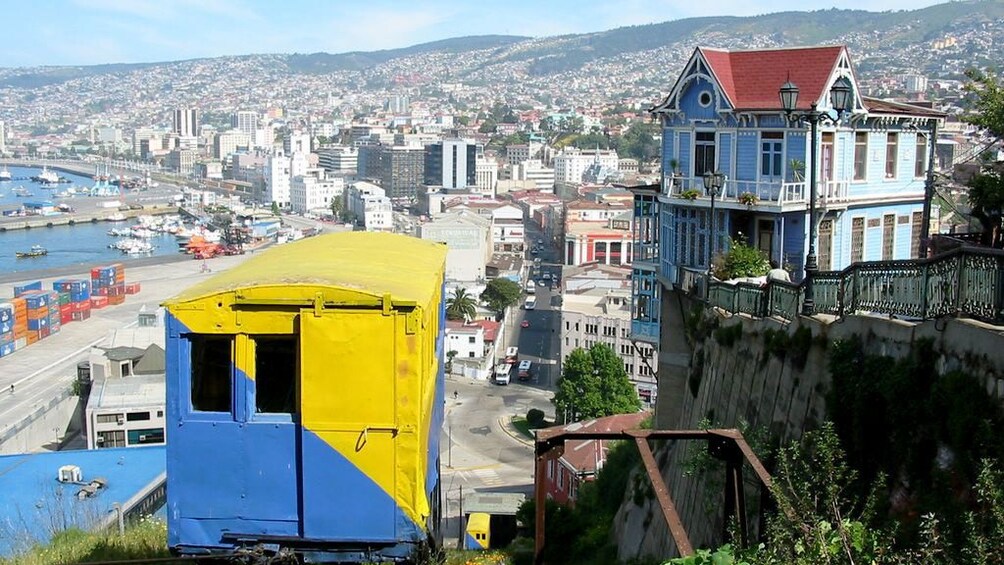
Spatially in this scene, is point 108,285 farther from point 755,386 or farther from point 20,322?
point 755,386

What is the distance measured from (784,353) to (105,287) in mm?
69466

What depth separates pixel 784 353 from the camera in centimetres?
872

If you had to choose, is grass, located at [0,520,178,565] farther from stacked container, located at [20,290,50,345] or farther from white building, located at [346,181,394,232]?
white building, located at [346,181,394,232]

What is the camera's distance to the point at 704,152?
15.3 meters

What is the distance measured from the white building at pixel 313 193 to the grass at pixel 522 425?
106m

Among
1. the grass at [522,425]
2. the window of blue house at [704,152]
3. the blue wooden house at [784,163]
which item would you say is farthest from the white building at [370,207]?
the window of blue house at [704,152]

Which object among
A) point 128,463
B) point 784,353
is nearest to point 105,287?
point 128,463

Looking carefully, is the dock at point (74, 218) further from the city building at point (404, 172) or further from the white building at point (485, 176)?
the white building at point (485, 176)

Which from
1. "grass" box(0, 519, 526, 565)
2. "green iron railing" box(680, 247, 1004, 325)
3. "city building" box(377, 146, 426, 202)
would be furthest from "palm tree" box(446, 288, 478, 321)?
"city building" box(377, 146, 426, 202)

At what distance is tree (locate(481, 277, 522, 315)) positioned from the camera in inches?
2800

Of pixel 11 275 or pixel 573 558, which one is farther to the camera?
pixel 11 275

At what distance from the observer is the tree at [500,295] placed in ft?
233

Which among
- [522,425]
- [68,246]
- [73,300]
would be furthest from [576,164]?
[522,425]

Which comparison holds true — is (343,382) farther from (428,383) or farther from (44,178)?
(44,178)
